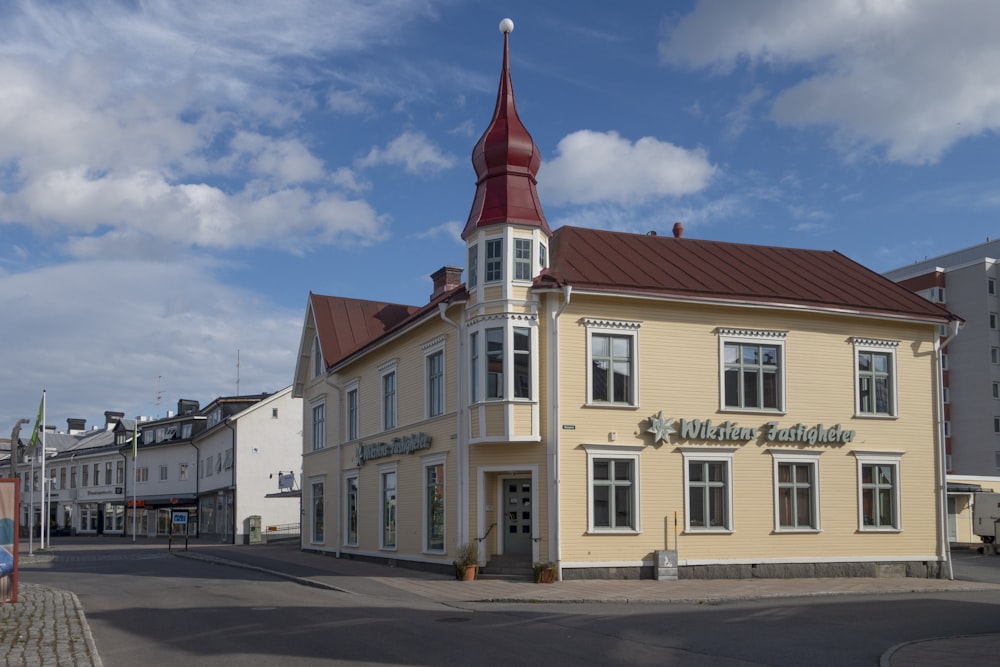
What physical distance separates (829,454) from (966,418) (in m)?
50.8

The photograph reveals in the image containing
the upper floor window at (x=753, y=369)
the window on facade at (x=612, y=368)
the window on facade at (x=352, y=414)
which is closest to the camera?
the window on facade at (x=612, y=368)

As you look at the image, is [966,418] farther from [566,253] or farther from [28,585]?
[28,585]

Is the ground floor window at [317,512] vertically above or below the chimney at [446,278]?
below

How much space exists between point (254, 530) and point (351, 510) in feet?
65.3

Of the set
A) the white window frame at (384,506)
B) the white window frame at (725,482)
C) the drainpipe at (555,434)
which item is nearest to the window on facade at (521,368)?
the drainpipe at (555,434)

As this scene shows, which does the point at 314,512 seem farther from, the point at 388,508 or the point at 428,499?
the point at 428,499

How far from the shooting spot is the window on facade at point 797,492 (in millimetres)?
27016

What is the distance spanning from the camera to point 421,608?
19.2m

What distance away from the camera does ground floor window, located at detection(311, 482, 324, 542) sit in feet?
129

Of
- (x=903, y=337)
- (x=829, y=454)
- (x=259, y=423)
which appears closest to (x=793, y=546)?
(x=829, y=454)

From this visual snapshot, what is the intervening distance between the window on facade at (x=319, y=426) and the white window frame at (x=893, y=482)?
20432mm

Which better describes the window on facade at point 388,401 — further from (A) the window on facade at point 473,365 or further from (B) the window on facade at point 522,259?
(B) the window on facade at point 522,259

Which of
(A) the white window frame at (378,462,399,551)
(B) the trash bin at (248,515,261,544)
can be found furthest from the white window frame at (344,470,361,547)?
(B) the trash bin at (248,515,261,544)

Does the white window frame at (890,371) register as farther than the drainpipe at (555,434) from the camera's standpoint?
Yes
